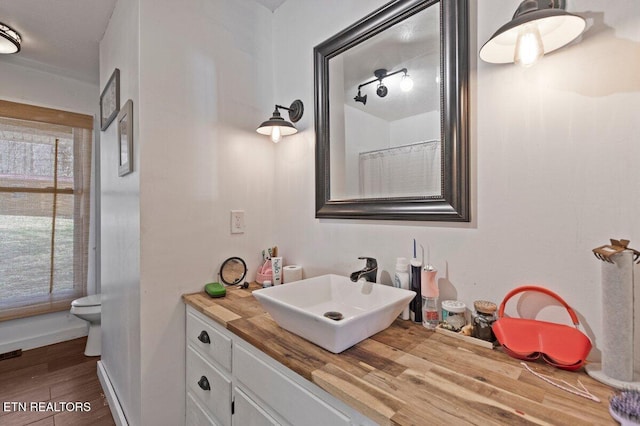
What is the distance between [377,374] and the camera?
712 mm

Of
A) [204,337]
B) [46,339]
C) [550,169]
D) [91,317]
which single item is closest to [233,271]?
[204,337]

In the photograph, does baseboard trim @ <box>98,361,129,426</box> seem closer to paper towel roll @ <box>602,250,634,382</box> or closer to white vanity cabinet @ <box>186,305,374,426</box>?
white vanity cabinet @ <box>186,305,374,426</box>

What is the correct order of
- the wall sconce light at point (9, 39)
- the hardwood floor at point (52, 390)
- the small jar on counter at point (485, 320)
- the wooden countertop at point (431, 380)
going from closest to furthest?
the wooden countertop at point (431, 380) < the small jar on counter at point (485, 320) < the hardwood floor at point (52, 390) < the wall sconce light at point (9, 39)

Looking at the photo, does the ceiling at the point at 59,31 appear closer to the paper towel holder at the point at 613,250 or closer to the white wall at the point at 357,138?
the white wall at the point at 357,138

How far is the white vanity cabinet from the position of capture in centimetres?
74

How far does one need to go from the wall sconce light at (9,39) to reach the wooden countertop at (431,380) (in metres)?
2.56

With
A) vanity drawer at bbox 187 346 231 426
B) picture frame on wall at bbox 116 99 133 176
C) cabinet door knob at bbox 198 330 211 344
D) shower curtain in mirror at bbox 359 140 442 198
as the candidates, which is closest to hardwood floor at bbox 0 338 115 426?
vanity drawer at bbox 187 346 231 426

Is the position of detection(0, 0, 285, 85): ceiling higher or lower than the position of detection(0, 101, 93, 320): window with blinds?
higher

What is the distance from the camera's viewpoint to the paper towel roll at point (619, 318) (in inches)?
25.3

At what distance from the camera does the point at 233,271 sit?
159 centimetres

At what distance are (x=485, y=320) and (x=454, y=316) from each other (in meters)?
0.09

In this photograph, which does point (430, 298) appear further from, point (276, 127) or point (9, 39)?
point (9, 39)

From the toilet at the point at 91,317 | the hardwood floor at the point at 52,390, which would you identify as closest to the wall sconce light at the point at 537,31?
the hardwood floor at the point at 52,390

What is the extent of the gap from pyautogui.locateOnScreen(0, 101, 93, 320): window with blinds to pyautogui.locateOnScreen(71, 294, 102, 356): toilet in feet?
1.43
